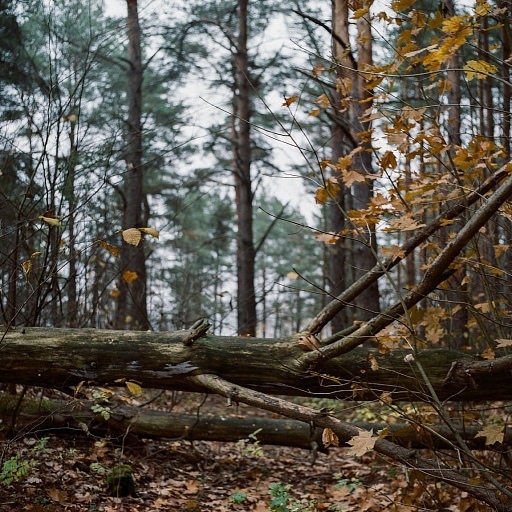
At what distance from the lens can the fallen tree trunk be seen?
187 inches

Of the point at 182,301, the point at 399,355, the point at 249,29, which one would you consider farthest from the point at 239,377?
the point at 249,29

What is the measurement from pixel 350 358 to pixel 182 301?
180 inches

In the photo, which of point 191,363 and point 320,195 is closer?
point 320,195

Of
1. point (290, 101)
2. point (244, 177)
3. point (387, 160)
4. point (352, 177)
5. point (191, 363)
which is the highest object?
point (244, 177)

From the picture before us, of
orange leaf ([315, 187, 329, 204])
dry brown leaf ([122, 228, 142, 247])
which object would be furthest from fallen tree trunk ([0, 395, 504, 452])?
orange leaf ([315, 187, 329, 204])

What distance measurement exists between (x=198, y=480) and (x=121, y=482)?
1.02m

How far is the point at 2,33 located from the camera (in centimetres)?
717

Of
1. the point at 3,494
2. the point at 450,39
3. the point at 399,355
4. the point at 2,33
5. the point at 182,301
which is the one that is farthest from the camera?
the point at 182,301

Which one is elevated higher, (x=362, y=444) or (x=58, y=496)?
(x=362, y=444)

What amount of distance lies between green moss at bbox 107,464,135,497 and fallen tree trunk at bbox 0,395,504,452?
0.61m

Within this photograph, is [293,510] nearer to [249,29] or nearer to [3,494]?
[3,494]

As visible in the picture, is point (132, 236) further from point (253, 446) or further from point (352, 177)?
point (253, 446)

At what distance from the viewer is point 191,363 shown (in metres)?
3.59

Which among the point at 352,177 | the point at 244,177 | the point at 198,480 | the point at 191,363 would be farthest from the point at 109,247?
the point at 244,177
